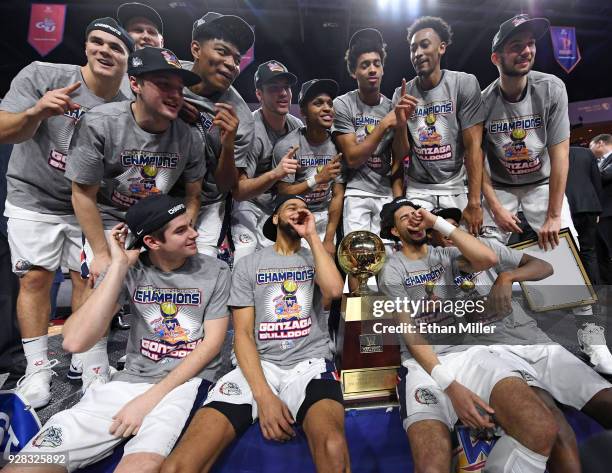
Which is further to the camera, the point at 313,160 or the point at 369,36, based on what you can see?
the point at 313,160

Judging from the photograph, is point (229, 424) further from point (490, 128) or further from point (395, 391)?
point (490, 128)

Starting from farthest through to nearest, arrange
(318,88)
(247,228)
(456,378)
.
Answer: (247,228) < (318,88) < (456,378)

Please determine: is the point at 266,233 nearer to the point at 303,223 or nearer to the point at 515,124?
the point at 303,223

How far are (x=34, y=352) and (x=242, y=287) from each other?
4.30 ft

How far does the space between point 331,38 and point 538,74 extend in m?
6.06

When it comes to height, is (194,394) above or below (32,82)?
below

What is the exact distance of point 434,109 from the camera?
2.67 meters

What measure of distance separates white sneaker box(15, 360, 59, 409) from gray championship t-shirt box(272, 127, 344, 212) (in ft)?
6.51

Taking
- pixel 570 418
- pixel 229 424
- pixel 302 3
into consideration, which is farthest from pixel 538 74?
pixel 302 3

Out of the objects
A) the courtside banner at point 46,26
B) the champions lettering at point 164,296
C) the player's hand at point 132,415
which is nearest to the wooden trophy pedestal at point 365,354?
the champions lettering at point 164,296

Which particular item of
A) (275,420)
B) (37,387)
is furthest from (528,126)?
(37,387)

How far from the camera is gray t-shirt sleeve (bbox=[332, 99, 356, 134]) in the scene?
2.83 meters

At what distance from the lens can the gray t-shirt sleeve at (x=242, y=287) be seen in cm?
196

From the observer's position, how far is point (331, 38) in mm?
7750
